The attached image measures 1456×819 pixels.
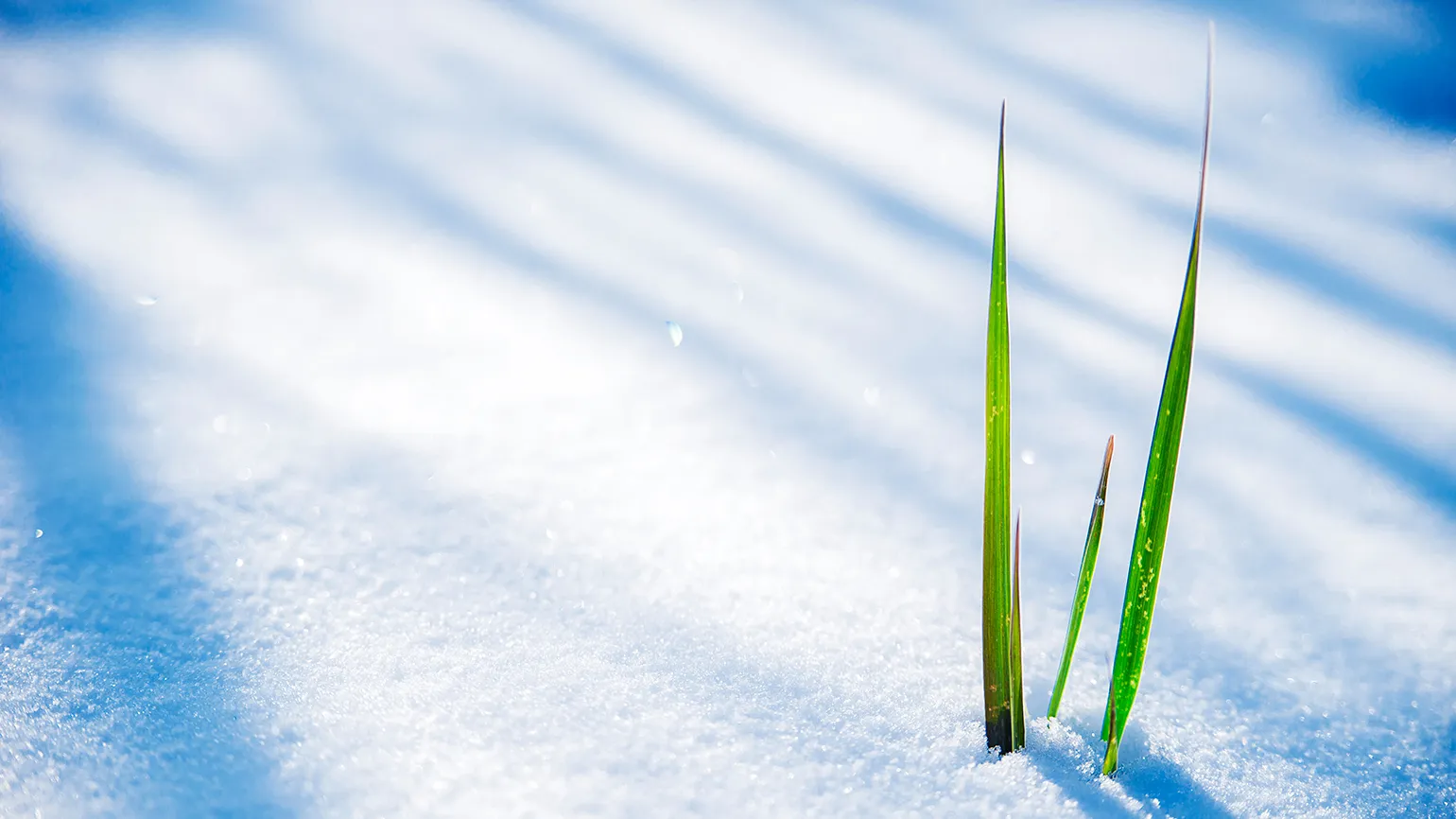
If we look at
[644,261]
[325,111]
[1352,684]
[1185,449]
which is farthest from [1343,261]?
[325,111]

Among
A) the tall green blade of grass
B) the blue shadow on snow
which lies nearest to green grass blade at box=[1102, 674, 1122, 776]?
the tall green blade of grass

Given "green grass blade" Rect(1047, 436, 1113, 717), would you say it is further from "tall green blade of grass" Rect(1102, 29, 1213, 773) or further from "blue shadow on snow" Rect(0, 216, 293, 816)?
"blue shadow on snow" Rect(0, 216, 293, 816)

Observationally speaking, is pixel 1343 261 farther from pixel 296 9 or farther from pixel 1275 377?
pixel 296 9

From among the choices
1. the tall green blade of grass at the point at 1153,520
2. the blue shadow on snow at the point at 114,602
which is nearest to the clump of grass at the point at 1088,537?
the tall green blade of grass at the point at 1153,520

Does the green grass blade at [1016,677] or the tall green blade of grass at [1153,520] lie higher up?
the tall green blade of grass at [1153,520]

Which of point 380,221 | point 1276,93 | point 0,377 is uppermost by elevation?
point 1276,93

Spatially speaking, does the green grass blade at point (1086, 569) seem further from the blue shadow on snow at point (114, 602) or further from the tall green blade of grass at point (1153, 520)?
the blue shadow on snow at point (114, 602)
